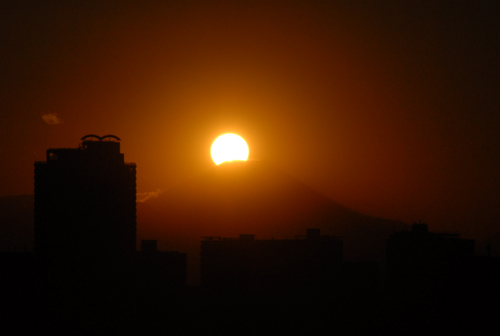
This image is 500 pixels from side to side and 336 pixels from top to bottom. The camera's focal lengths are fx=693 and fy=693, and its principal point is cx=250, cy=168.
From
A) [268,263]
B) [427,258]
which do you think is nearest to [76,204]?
[268,263]

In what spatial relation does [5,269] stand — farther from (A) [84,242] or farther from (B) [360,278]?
(B) [360,278]

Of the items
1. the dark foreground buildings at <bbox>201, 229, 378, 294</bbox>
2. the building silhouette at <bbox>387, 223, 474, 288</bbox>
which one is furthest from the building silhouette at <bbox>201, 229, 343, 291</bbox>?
the building silhouette at <bbox>387, 223, 474, 288</bbox>

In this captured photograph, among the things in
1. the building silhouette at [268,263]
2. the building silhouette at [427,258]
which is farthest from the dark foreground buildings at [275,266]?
the building silhouette at [427,258]

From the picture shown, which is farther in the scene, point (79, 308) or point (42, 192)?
point (42, 192)

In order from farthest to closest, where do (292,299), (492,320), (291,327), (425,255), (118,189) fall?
(118,189) < (292,299) < (291,327) < (425,255) < (492,320)

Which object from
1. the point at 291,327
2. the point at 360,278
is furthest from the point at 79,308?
the point at 360,278

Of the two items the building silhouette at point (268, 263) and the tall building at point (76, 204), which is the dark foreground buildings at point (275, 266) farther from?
the tall building at point (76, 204)

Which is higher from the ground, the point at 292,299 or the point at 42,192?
the point at 42,192

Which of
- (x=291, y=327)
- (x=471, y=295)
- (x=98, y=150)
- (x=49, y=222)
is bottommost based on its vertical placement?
(x=291, y=327)
